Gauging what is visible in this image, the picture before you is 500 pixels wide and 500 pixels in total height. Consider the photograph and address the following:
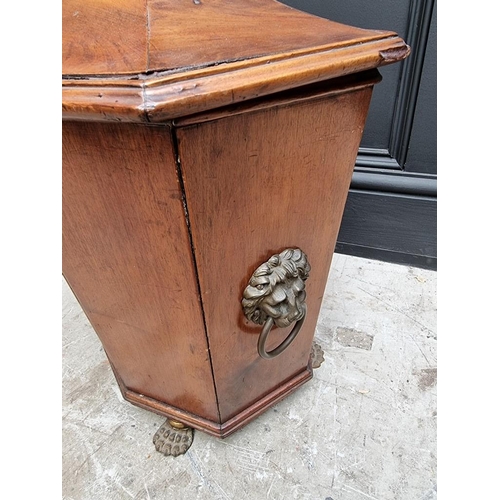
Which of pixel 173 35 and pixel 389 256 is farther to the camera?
pixel 389 256

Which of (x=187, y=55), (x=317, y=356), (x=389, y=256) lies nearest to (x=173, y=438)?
(x=317, y=356)

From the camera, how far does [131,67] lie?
39 centimetres

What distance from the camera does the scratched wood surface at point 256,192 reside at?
18.1 inches

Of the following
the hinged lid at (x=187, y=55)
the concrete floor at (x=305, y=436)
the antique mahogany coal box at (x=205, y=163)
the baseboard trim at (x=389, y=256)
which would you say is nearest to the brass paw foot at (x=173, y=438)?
the concrete floor at (x=305, y=436)

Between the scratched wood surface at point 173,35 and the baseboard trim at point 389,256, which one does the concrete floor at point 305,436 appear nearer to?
the baseboard trim at point 389,256

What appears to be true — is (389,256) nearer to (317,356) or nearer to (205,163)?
(317,356)

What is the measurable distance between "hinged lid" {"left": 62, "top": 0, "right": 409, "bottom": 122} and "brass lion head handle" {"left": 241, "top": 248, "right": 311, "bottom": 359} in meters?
0.27

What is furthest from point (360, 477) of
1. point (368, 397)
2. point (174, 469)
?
point (174, 469)

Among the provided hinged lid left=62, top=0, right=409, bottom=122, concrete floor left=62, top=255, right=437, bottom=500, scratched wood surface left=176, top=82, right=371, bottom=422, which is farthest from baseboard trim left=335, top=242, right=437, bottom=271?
hinged lid left=62, top=0, right=409, bottom=122

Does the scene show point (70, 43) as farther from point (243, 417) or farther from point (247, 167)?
point (243, 417)

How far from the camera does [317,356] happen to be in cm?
101

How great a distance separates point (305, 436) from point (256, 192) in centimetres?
58

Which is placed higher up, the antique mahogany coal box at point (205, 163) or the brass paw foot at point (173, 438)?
the antique mahogany coal box at point (205, 163)

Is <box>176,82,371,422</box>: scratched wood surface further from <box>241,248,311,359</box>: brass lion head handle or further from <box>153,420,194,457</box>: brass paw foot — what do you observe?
<box>153,420,194,457</box>: brass paw foot
